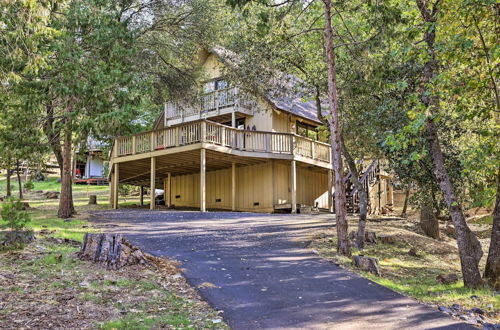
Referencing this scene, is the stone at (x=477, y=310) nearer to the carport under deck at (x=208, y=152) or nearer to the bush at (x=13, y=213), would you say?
the bush at (x=13, y=213)

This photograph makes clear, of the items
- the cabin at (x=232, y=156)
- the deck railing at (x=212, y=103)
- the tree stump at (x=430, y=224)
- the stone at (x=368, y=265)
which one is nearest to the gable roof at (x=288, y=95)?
the cabin at (x=232, y=156)

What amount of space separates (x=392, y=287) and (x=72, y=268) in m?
5.82

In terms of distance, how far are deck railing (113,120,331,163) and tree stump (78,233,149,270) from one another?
10.9 meters

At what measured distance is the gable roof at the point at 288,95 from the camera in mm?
15609

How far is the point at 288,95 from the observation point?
634 inches

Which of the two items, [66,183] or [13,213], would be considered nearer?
[13,213]

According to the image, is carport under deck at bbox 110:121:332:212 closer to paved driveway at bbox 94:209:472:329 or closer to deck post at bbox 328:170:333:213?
deck post at bbox 328:170:333:213

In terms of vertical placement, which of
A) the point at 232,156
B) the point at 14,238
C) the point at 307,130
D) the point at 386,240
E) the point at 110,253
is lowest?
the point at 386,240

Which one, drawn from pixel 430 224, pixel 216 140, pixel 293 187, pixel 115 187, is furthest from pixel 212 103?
pixel 430 224

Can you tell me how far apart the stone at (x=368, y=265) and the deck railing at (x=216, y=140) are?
11.3m

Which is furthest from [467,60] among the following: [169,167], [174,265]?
[169,167]

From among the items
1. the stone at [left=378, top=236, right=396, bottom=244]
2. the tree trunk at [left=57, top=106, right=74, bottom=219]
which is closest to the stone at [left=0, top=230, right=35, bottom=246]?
the tree trunk at [left=57, top=106, right=74, bottom=219]

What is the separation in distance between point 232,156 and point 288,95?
649cm

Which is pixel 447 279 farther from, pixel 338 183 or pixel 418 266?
pixel 338 183
